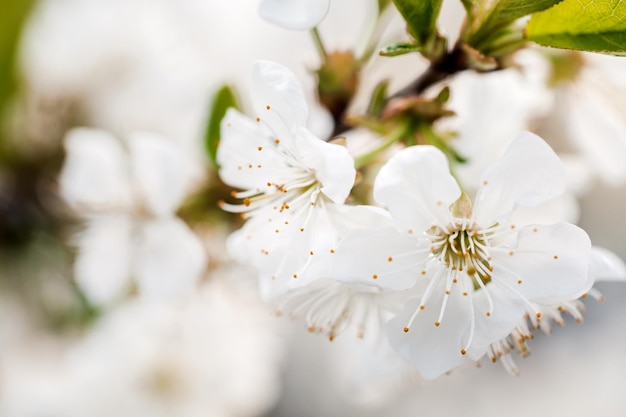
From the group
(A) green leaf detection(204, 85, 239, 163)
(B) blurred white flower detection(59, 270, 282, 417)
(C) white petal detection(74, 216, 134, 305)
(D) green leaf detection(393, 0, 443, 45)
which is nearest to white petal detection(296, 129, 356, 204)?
(D) green leaf detection(393, 0, 443, 45)

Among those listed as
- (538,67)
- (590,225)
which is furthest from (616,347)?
(538,67)

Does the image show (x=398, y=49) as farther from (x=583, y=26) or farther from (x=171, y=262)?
(x=171, y=262)

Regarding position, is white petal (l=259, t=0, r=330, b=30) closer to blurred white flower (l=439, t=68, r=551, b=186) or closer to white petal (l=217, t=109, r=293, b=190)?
white petal (l=217, t=109, r=293, b=190)

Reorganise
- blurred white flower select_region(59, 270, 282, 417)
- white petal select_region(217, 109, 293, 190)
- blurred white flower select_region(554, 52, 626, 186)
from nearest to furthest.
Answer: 1. white petal select_region(217, 109, 293, 190)
2. blurred white flower select_region(554, 52, 626, 186)
3. blurred white flower select_region(59, 270, 282, 417)

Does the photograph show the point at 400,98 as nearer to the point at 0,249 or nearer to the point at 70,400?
the point at 0,249

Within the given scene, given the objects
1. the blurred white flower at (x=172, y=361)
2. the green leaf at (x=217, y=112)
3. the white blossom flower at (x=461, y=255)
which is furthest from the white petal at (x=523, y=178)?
the blurred white flower at (x=172, y=361)

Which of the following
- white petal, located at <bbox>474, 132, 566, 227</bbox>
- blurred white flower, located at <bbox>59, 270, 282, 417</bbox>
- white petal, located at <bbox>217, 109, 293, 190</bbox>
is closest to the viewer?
white petal, located at <bbox>474, 132, 566, 227</bbox>
